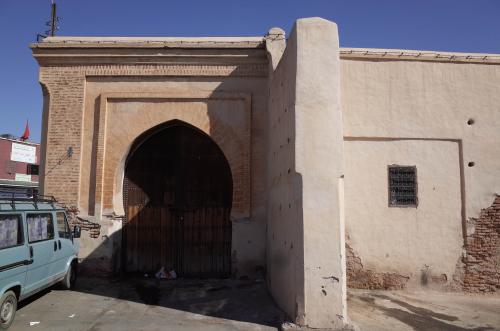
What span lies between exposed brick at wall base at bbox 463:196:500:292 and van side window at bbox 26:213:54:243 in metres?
8.04

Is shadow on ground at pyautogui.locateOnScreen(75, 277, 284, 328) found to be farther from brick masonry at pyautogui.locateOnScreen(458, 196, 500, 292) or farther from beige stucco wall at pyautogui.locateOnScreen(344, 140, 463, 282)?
brick masonry at pyautogui.locateOnScreen(458, 196, 500, 292)

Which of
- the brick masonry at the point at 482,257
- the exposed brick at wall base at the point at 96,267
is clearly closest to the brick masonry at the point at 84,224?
the exposed brick at wall base at the point at 96,267

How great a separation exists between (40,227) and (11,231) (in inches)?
39.3

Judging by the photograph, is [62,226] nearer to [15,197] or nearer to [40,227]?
[40,227]

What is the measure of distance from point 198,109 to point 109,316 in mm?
4851

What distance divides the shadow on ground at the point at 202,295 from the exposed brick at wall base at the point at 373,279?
5.94 ft

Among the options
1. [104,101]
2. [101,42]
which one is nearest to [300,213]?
[104,101]

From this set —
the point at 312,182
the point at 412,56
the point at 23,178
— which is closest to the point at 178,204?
the point at 312,182

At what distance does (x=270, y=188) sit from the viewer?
8477 mm

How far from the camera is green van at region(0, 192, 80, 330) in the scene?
5.48 m

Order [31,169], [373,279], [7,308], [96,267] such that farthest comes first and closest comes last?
[31,169], [96,267], [373,279], [7,308]

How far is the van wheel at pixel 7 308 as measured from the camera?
542 cm

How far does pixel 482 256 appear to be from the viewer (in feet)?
26.8

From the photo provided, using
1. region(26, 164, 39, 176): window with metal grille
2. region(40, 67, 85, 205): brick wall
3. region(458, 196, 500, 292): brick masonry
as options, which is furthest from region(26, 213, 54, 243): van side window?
region(26, 164, 39, 176): window with metal grille
